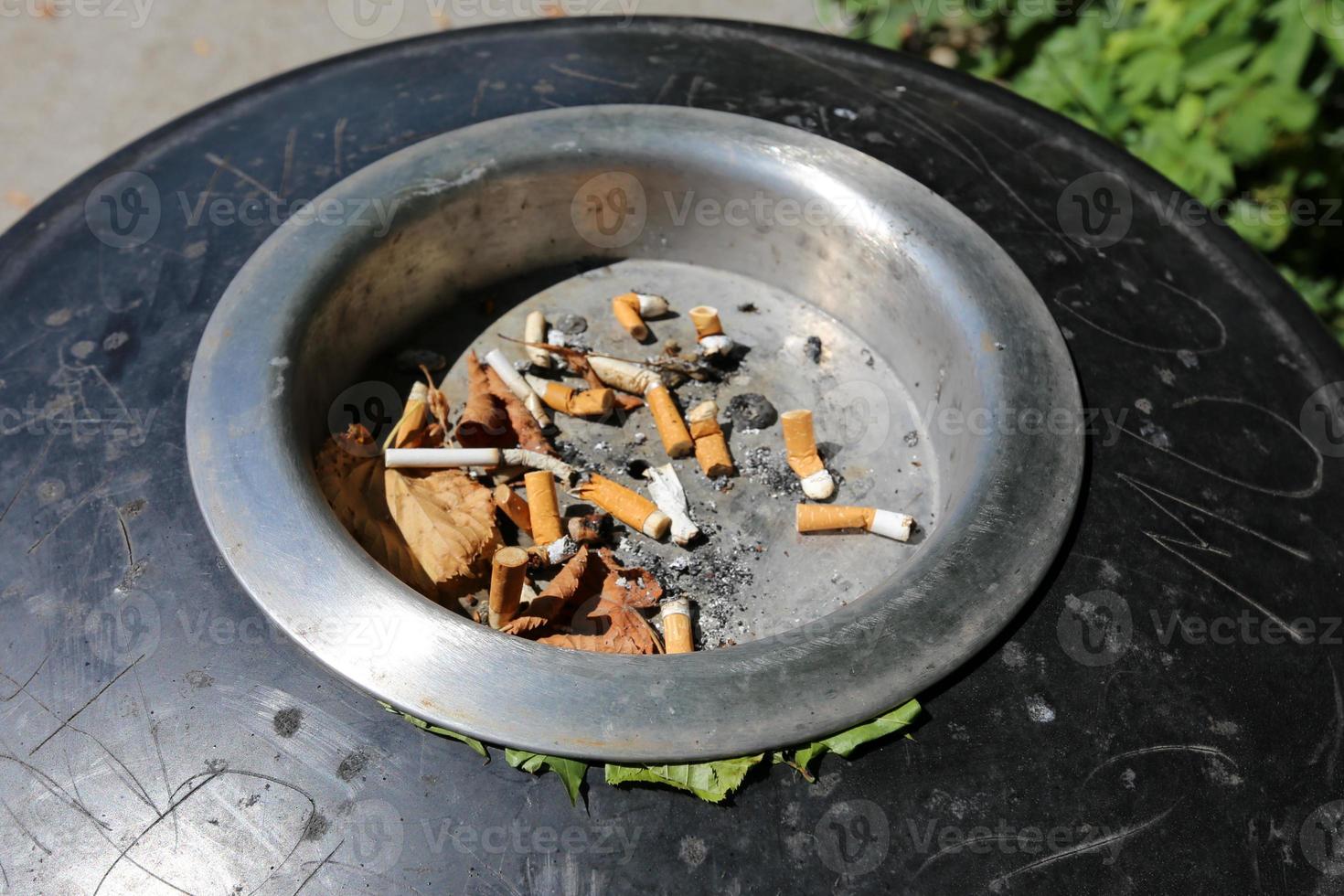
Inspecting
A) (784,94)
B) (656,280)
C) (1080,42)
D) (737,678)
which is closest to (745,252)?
(656,280)

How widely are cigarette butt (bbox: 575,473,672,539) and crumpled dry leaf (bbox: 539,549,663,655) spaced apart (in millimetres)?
63

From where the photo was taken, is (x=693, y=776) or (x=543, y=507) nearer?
(x=693, y=776)

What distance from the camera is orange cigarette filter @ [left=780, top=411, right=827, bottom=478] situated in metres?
1.63

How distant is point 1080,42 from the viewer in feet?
9.64

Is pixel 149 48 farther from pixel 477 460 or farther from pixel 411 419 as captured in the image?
pixel 477 460

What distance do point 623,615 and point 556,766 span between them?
328 millimetres

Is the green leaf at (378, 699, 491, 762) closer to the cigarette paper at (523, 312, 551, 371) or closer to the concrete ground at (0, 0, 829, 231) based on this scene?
the cigarette paper at (523, 312, 551, 371)

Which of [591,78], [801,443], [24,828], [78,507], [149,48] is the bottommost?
[149,48]

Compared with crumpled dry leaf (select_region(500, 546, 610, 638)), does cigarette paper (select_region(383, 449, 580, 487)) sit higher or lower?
higher

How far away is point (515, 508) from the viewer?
1566 mm

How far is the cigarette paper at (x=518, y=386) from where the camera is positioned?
172 centimetres

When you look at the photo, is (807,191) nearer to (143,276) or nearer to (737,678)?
(737,678)

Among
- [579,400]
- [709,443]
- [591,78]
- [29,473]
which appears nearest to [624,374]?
[579,400]

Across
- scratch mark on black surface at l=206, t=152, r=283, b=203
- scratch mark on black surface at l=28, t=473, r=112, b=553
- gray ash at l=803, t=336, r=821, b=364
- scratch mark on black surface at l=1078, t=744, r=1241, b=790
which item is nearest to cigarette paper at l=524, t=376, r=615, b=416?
gray ash at l=803, t=336, r=821, b=364
